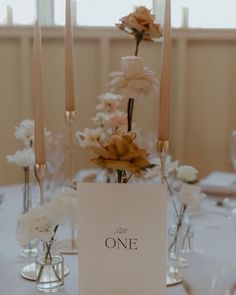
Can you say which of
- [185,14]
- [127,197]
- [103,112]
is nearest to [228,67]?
[185,14]

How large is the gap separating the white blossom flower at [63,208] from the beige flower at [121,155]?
0.13 metres

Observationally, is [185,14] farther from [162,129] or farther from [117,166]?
[117,166]

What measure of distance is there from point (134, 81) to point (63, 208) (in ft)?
0.84

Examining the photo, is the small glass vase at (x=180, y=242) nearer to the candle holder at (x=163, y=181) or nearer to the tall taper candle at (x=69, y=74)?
the candle holder at (x=163, y=181)

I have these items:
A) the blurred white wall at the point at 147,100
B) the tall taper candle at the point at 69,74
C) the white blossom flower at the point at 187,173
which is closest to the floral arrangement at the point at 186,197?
the white blossom flower at the point at 187,173

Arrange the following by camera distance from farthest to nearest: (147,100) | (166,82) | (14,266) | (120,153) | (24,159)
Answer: (147,100) → (24,159) → (14,266) → (166,82) → (120,153)

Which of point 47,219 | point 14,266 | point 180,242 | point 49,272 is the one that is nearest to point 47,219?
point 47,219

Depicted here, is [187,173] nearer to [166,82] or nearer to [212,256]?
[212,256]

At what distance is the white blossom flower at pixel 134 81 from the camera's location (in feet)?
2.97

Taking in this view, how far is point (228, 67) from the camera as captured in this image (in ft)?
8.43

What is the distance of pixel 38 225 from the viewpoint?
821 mm

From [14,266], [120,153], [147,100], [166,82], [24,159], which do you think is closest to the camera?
[120,153]

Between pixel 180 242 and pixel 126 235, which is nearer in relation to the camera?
pixel 126 235

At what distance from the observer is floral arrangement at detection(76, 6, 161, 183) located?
2.46 ft
